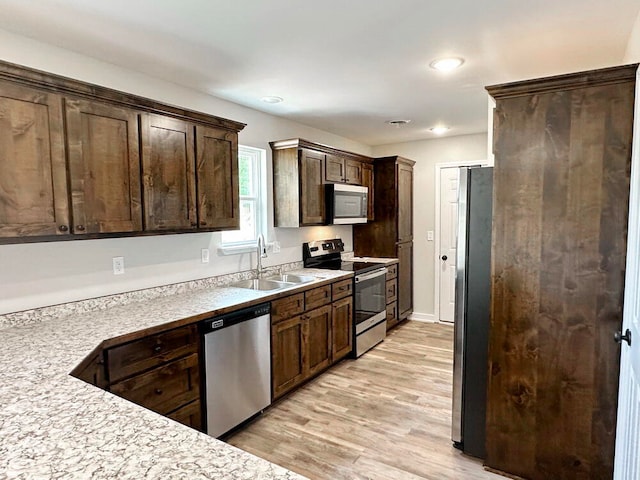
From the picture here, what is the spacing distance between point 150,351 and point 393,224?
355cm

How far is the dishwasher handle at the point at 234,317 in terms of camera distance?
2.32m

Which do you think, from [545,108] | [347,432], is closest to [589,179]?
[545,108]

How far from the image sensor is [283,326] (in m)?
2.95

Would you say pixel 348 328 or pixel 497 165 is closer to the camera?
pixel 497 165

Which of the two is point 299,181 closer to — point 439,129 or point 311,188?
point 311,188

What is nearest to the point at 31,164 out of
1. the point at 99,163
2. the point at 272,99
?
the point at 99,163

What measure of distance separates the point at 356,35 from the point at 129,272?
208cm

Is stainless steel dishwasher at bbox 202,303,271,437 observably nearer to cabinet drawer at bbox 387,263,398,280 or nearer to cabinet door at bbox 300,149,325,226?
cabinet door at bbox 300,149,325,226

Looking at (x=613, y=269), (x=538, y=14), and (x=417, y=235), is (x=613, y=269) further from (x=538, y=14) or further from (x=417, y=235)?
(x=417, y=235)

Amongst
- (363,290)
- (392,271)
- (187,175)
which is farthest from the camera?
(392,271)

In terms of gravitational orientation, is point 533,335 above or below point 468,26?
below

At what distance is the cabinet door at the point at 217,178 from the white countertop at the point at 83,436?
4.32 ft

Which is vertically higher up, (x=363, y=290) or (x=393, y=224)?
(x=393, y=224)

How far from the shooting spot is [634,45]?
2.07m
